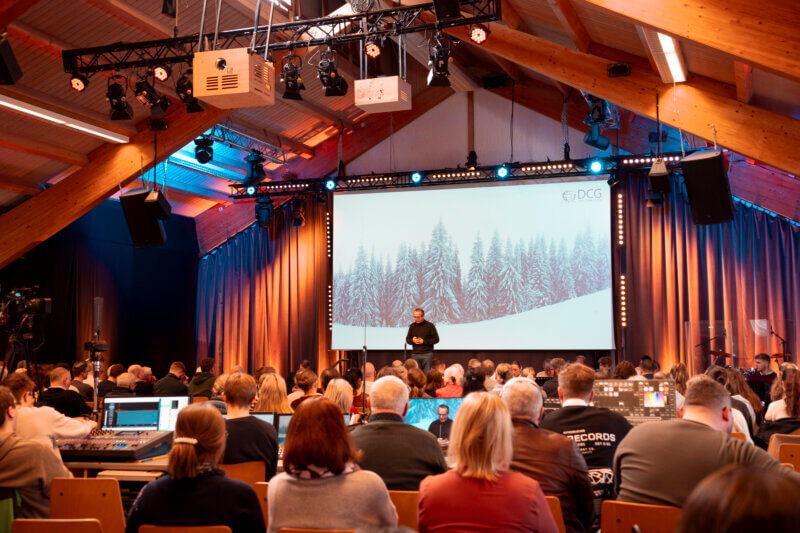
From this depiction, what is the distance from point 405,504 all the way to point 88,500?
1369mm

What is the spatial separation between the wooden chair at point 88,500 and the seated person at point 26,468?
60mm

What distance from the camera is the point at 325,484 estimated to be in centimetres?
250

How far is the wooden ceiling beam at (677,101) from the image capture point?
6887 mm

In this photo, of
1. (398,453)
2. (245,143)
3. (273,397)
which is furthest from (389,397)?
(245,143)

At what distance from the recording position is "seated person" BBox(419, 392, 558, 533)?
2373 mm

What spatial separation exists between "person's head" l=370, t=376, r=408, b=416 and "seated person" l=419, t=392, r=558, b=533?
0.87 metres

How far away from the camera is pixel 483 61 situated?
13680mm

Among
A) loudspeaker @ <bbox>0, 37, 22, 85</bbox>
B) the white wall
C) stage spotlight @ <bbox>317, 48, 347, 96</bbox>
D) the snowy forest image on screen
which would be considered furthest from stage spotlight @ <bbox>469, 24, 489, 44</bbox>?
the white wall

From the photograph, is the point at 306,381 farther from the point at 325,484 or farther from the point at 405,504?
the point at 325,484

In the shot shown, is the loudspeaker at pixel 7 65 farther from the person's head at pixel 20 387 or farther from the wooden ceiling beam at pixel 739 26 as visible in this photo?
the wooden ceiling beam at pixel 739 26

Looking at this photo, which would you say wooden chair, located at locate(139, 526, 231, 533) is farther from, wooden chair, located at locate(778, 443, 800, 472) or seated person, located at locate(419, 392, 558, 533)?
wooden chair, located at locate(778, 443, 800, 472)

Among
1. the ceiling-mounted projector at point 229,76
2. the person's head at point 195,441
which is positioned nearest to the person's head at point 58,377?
the ceiling-mounted projector at point 229,76

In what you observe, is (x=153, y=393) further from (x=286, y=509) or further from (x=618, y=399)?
(x=286, y=509)

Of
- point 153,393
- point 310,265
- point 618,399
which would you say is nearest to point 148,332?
point 310,265
